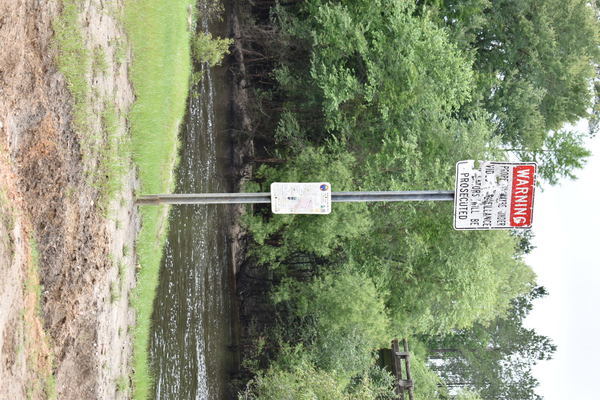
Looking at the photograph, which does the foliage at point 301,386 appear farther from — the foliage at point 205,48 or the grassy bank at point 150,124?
the foliage at point 205,48

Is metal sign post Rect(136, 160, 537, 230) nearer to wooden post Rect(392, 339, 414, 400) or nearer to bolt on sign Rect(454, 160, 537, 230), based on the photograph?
bolt on sign Rect(454, 160, 537, 230)

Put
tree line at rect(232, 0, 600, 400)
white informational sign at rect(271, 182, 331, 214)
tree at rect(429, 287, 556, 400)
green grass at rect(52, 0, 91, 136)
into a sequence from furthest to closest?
tree at rect(429, 287, 556, 400), tree line at rect(232, 0, 600, 400), green grass at rect(52, 0, 91, 136), white informational sign at rect(271, 182, 331, 214)

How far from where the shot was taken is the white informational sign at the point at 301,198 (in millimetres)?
9266

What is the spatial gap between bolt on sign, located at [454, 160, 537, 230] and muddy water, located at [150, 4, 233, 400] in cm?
891

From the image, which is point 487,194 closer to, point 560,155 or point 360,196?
point 360,196

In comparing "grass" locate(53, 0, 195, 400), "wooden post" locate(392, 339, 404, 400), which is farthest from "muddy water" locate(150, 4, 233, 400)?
"wooden post" locate(392, 339, 404, 400)

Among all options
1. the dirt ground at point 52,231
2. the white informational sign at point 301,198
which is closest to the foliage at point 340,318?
the dirt ground at point 52,231

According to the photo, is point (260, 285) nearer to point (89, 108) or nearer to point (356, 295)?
point (356, 295)

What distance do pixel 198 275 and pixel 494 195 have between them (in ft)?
37.8

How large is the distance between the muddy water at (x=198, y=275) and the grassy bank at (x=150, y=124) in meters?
1.65

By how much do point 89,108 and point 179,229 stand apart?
7.31 metres

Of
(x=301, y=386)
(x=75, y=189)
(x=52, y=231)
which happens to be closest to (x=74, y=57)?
(x=75, y=189)

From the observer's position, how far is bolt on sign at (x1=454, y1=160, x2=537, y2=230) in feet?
28.9

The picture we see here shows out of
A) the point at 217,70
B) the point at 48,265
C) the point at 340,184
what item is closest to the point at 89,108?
the point at 48,265
